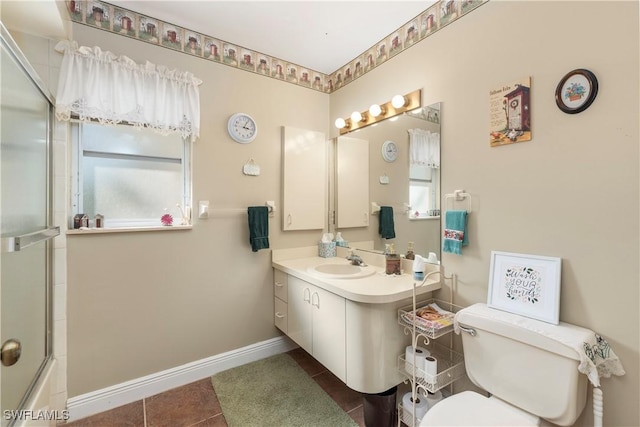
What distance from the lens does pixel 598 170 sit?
A: 1.17 m

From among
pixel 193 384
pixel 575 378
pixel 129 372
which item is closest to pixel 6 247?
pixel 129 372

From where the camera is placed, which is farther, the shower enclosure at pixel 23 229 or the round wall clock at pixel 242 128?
the round wall clock at pixel 242 128

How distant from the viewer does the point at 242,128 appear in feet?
7.36

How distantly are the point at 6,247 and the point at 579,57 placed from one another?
2499 mm

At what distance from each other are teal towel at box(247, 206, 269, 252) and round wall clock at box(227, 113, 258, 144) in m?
0.56

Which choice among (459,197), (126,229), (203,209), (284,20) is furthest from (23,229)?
(459,197)

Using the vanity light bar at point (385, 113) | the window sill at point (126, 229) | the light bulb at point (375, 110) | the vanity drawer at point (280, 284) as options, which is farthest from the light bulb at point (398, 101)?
the window sill at point (126, 229)

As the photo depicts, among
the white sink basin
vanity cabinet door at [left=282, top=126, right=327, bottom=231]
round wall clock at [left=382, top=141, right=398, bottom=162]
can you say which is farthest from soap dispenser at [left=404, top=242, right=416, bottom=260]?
vanity cabinet door at [left=282, top=126, right=327, bottom=231]

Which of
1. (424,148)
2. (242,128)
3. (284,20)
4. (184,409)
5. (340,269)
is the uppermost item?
(284,20)

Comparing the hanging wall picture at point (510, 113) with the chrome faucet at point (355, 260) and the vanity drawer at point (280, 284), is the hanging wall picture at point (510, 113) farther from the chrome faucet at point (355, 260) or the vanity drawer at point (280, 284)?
the vanity drawer at point (280, 284)

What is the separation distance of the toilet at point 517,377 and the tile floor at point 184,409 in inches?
30.0

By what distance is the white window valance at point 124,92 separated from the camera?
5.39 ft

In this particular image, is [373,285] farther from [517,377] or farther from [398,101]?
[398,101]

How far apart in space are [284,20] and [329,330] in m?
2.06
